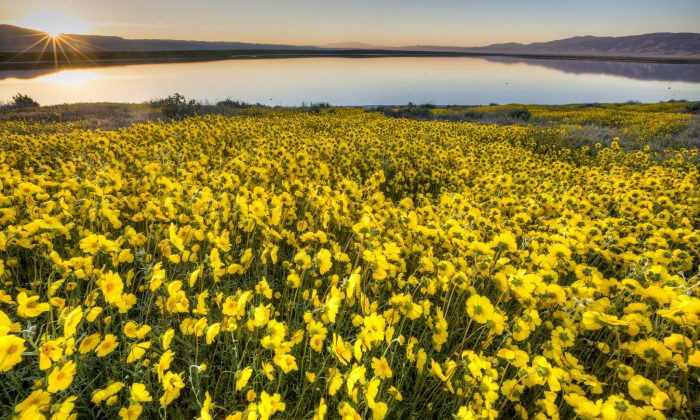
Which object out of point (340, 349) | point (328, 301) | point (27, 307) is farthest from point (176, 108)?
point (340, 349)

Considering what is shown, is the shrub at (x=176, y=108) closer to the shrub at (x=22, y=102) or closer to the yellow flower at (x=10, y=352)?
the shrub at (x=22, y=102)

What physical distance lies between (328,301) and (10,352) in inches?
51.1

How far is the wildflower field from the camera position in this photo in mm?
1734

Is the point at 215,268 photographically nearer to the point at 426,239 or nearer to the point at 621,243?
the point at 426,239

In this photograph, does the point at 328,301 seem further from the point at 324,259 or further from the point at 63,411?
the point at 63,411

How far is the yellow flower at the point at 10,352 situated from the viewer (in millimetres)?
1232

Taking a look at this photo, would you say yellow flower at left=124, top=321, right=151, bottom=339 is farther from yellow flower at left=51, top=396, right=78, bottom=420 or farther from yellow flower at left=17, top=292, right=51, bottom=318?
yellow flower at left=51, top=396, right=78, bottom=420

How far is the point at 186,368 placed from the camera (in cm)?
240

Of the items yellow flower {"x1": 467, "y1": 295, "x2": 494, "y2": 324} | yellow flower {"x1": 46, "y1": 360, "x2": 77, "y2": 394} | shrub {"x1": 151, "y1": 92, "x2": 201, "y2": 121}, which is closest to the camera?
yellow flower {"x1": 46, "y1": 360, "x2": 77, "y2": 394}

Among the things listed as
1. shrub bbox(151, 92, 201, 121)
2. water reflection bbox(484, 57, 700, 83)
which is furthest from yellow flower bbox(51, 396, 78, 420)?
water reflection bbox(484, 57, 700, 83)

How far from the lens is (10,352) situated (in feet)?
4.23

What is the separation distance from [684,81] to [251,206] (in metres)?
108

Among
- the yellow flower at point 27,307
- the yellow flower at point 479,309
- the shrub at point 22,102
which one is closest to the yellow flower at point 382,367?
the yellow flower at point 479,309

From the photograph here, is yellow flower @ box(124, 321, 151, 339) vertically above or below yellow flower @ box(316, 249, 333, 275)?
below
